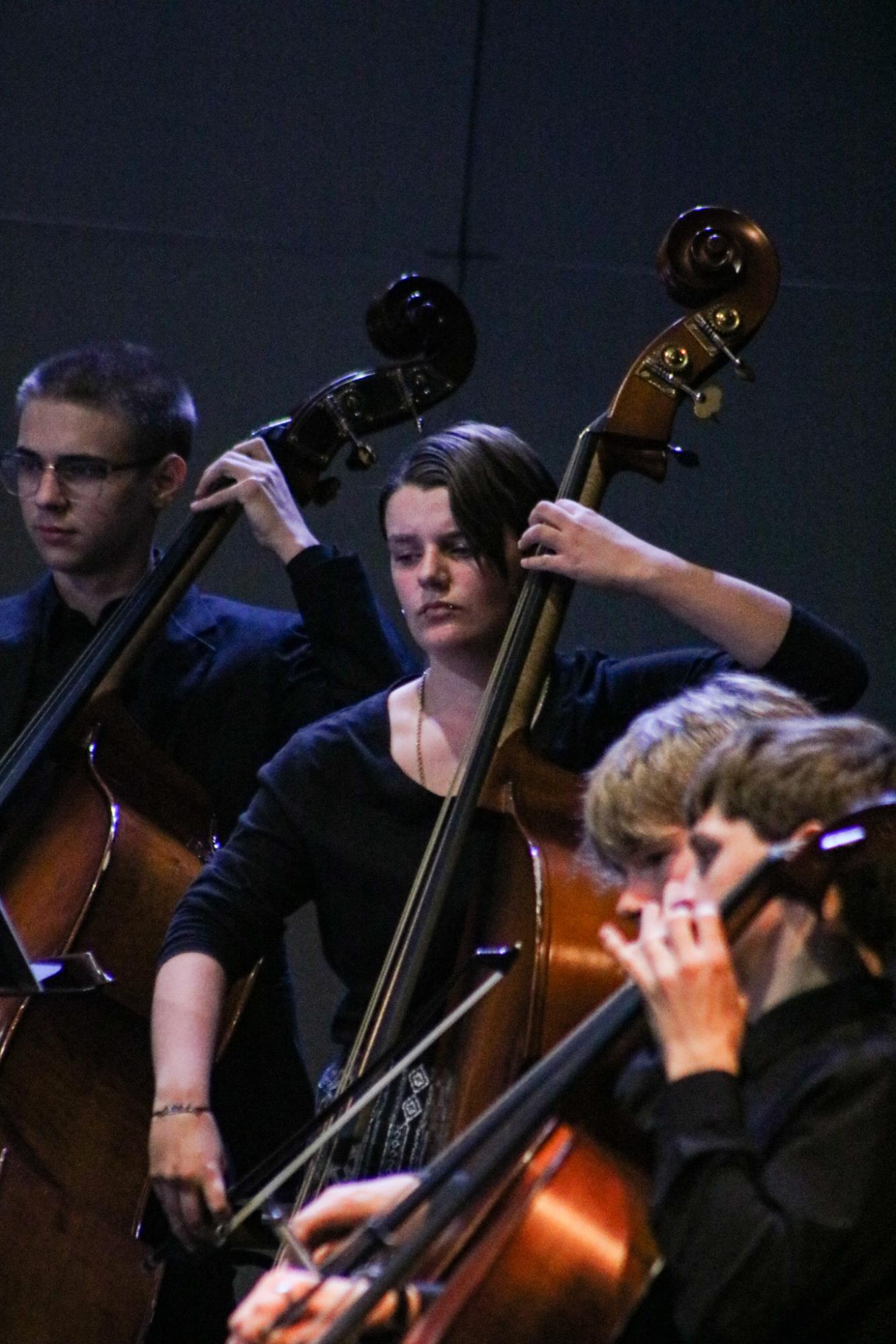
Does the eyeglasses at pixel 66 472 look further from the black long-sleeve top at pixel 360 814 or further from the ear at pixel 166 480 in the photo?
the black long-sleeve top at pixel 360 814

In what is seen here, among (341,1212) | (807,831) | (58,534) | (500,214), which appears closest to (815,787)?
(807,831)

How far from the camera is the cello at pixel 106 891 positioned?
1.87 meters

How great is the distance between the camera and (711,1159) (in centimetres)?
112

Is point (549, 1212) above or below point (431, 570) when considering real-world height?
below

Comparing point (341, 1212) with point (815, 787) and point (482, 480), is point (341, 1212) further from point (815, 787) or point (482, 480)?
point (482, 480)

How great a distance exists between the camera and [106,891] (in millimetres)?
2035

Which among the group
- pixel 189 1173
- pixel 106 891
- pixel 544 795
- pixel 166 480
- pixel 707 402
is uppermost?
pixel 707 402

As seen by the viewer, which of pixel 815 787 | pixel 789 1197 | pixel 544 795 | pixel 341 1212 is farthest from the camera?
pixel 544 795

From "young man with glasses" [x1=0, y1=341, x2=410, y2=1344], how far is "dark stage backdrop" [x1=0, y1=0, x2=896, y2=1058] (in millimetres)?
585

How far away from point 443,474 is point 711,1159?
0.97 metres

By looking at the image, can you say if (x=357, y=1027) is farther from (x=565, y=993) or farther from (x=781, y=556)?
(x=781, y=556)

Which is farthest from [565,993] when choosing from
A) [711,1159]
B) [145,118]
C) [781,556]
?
[145,118]

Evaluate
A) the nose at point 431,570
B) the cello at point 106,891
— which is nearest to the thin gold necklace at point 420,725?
the nose at point 431,570

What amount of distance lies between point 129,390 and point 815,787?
1403mm
